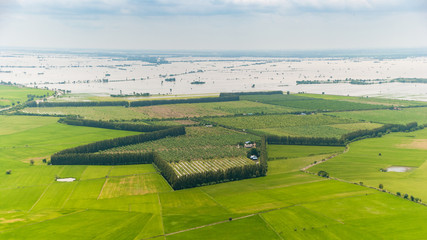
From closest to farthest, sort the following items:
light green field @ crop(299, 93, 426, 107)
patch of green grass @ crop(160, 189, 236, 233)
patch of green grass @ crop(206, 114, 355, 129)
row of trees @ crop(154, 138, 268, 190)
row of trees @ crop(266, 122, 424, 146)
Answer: patch of green grass @ crop(160, 189, 236, 233) < row of trees @ crop(154, 138, 268, 190) < row of trees @ crop(266, 122, 424, 146) < patch of green grass @ crop(206, 114, 355, 129) < light green field @ crop(299, 93, 426, 107)

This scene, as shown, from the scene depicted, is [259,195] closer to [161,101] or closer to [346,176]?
[346,176]

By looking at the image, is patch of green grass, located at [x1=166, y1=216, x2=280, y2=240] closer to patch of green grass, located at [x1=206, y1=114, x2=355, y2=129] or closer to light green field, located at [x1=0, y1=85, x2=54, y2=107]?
patch of green grass, located at [x1=206, y1=114, x2=355, y2=129]

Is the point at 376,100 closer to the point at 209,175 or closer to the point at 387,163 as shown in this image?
the point at 387,163

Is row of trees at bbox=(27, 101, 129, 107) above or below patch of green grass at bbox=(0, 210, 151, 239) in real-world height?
above

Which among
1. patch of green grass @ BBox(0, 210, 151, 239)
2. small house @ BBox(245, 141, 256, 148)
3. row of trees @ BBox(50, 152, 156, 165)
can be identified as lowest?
patch of green grass @ BBox(0, 210, 151, 239)

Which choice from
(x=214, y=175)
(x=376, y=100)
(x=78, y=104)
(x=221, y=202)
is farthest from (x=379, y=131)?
(x=78, y=104)

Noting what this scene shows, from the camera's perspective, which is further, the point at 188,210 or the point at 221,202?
the point at 221,202

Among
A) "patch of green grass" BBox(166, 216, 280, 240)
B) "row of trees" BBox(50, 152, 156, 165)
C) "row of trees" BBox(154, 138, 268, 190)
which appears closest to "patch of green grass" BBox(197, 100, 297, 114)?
"row of trees" BBox(50, 152, 156, 165)

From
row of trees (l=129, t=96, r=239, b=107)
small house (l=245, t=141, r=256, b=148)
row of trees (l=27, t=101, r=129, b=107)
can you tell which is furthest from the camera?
row of trees (l=129, t=96, r=239, b=107)
